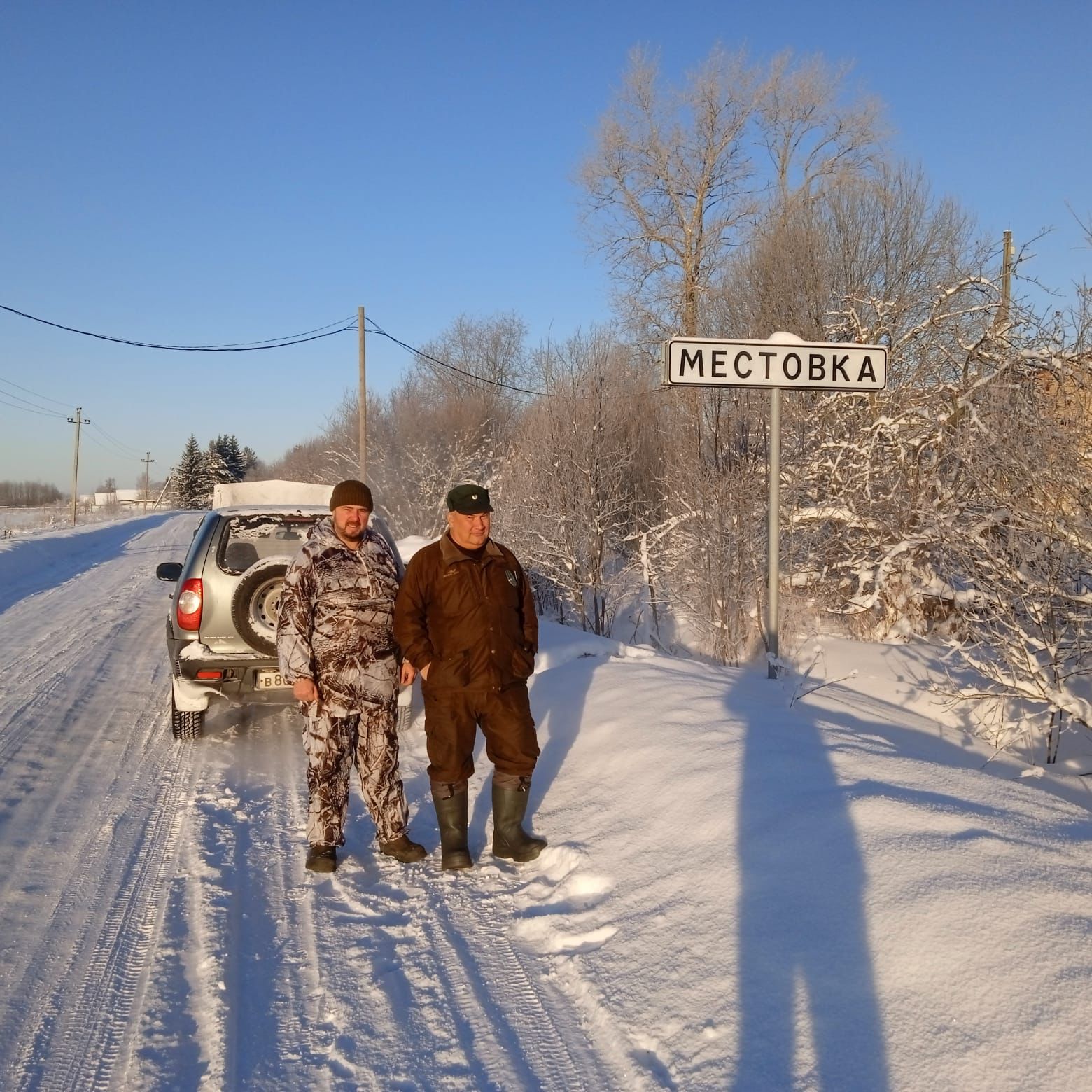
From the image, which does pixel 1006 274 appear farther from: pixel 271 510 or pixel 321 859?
pixel 321 859

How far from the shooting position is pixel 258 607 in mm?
6695

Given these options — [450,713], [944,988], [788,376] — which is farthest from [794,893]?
[788,376]

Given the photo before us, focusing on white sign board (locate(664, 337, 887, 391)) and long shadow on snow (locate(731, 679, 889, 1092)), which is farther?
white sign board (locate(664, 337, 887, 391))

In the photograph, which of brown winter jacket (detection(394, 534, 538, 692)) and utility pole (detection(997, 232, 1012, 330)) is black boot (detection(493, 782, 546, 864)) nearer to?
brown winter jacket (detection(394, 534, 538, 692))

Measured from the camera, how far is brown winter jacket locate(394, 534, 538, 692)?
4.42 m

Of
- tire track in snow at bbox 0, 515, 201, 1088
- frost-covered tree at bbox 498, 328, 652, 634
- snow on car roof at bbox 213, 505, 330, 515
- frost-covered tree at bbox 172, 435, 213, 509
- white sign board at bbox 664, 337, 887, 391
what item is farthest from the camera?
frost-covered tree at bbox 172, 435, 213, 509

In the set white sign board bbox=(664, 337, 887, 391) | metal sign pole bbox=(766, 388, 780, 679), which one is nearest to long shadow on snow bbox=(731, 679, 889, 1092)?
metal sign pole bbox=(766, 388, 780, 679)

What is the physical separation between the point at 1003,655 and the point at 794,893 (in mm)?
4417

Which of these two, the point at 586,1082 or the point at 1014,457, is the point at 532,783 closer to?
the point at 586,1082

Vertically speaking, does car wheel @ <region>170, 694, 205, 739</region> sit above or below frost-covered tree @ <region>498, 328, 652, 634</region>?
below

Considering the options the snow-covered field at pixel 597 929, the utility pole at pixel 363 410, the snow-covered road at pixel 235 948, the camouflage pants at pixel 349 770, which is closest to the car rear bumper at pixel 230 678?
the snow-covered road at pixel 235 948

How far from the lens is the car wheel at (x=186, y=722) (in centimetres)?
690

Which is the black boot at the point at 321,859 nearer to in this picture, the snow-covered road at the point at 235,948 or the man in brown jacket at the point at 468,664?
the snow-covered road at the point at 235,948

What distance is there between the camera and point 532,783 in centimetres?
560
